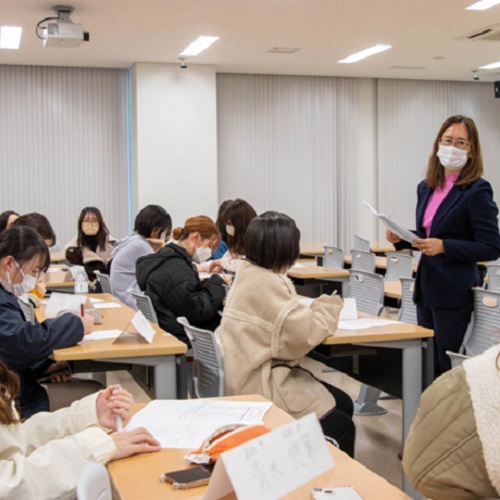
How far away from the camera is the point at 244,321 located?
298 cm

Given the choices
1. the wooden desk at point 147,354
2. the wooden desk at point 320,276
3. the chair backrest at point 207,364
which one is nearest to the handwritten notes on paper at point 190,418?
the chair backrest at point 207,364

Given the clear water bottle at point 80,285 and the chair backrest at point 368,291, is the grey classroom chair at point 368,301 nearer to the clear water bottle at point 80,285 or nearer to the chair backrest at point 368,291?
the chair backrest at point 368,291

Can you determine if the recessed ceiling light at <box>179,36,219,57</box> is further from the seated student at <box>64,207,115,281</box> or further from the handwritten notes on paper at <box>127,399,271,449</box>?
the handwritten notes on paper at <box>127,399,271,449</box>

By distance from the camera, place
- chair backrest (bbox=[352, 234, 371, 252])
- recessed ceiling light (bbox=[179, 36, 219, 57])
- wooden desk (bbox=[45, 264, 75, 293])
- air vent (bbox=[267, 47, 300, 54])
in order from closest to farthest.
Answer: wooden desk (bbox=[45, 264, 75, 293]) → recessed ceiling light (bbox=[179, 36, 219, 57]) → air vent (bbox=[267, 47, 300, 54]) → chair backrest (bbox=[352, 234, 371, 252])

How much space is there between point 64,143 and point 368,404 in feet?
23.4

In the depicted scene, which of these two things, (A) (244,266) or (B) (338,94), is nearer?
(A) (244,266)

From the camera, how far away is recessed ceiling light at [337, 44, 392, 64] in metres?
9.47

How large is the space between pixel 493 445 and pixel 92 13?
7.20m

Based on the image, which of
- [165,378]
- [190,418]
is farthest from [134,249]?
[190,418]

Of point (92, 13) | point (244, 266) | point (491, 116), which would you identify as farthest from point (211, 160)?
point (244, 266)

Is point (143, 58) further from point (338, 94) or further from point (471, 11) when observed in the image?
point (471, 11)

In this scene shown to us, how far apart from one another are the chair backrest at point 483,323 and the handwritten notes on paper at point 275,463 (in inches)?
115

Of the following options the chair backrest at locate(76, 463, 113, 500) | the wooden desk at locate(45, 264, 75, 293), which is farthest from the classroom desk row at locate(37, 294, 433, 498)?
the wooden desk at locate(45, 264, 75, 293)

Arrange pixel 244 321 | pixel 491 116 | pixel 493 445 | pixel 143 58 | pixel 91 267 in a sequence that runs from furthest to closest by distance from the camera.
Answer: pixel 491 116, pixel 143 58, pixel 91 267, pixel 244 321, pixel 493 445
